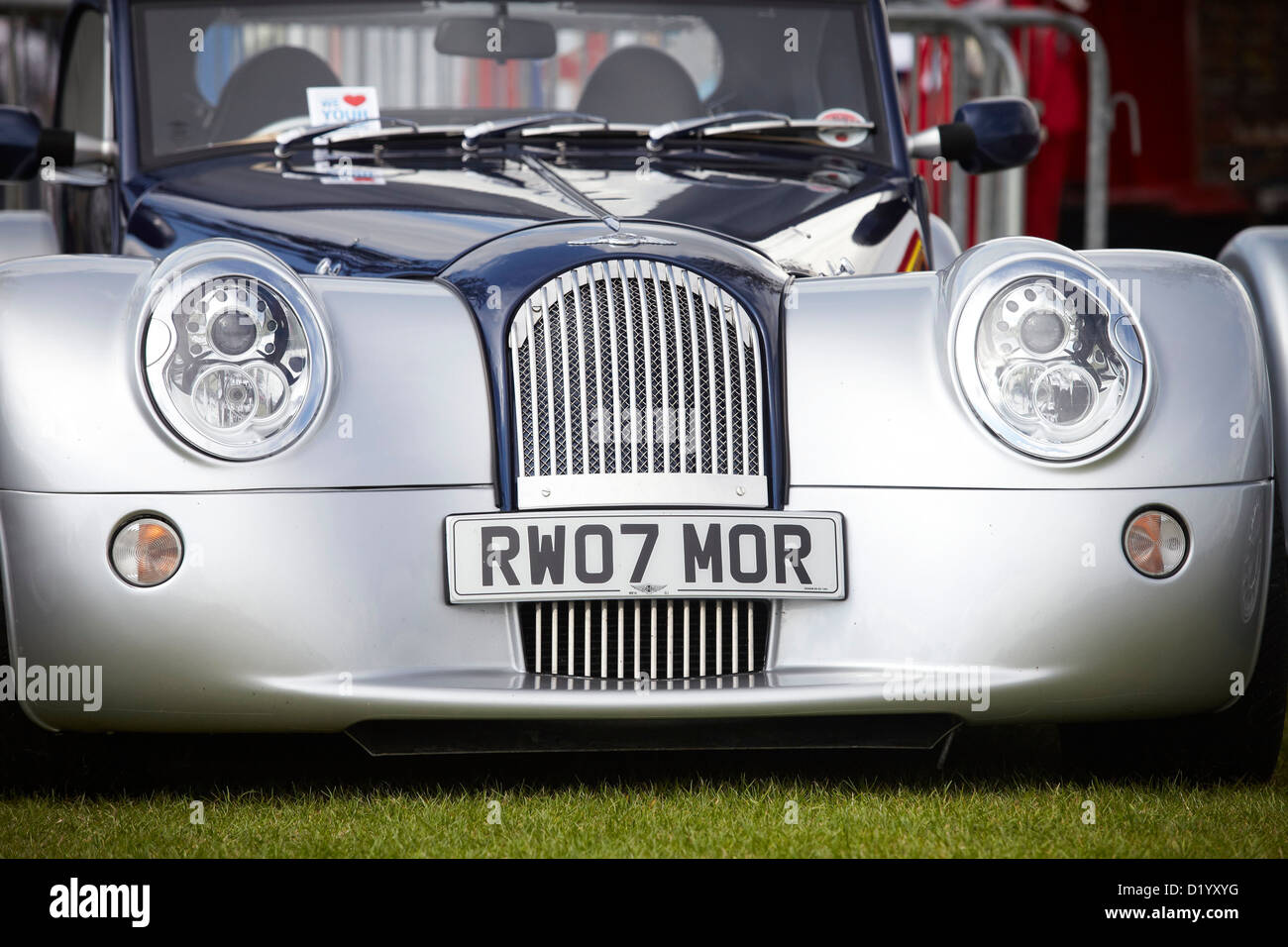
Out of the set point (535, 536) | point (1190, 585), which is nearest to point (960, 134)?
point (1190, 585)

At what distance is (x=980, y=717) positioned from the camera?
277 centimetres

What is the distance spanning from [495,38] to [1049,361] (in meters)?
2.01

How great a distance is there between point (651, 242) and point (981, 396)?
2.10 feet

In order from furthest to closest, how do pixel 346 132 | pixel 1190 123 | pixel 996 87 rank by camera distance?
pixel 1190 123 < pixel 996 87 < pixel 346 132

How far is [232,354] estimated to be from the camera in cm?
275

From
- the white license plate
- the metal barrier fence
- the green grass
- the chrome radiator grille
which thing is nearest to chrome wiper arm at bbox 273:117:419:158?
the chrome radiator grille

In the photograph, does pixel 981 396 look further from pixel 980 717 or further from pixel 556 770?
pixel 556 770

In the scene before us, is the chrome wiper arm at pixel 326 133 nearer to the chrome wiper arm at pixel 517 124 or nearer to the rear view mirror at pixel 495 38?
the chrome wiper arm at pixel 517 124

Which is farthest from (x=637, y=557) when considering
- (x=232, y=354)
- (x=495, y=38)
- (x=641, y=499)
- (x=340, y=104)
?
(x=495, y=38)

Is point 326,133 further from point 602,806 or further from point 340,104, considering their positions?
point 602,806

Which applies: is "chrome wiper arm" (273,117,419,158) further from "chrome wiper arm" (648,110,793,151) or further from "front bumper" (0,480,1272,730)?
"front bumper" (0,480,1272,730)

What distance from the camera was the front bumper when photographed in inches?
105

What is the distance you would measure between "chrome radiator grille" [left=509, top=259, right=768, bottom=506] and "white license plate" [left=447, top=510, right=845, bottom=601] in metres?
0.05

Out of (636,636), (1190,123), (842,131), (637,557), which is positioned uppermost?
(1190,123)
